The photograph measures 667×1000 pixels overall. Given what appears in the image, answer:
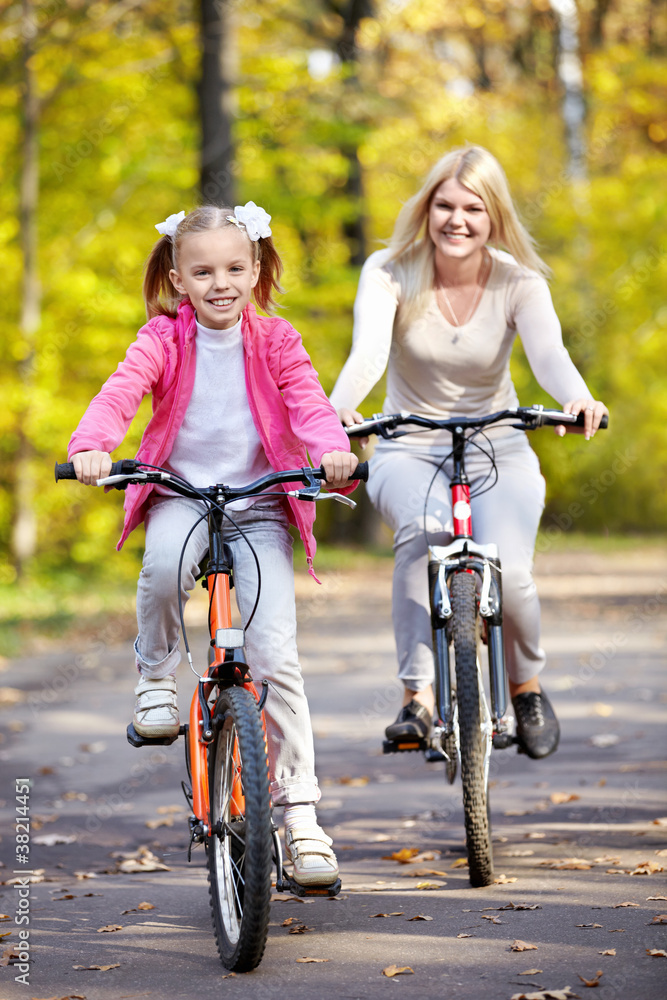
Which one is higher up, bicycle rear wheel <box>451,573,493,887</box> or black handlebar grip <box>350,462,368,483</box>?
black handlebar grip <box>350,462,368,483</box>

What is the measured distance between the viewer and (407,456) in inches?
195

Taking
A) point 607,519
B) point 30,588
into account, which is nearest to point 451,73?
point 607,519

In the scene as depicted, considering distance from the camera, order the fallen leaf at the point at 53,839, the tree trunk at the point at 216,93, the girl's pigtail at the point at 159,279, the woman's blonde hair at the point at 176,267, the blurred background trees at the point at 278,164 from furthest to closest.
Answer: the blurred background trees at the point at 278,164
the tree trunk at the point at 216,93
the fallen leaf at the point at 53,839
the girl's pigtail at the point at 159,279
the woman's blonde hair at the point at 176,267

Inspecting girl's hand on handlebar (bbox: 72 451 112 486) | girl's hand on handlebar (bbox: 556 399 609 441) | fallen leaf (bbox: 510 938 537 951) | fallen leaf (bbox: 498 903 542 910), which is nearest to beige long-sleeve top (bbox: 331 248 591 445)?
girl's hand on handlebar (bbox: 556 399 609 441)

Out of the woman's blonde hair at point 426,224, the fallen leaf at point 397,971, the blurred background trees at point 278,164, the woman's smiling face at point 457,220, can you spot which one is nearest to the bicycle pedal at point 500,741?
the fallen leaf at point 397,971

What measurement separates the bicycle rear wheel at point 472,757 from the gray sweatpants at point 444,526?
442 mm

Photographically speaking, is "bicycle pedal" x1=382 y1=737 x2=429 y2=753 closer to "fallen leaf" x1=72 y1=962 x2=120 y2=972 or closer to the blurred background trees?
"fallen leaf" x1=72 y1=962 x2=120 y2=972

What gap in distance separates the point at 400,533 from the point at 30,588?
41.7 feet

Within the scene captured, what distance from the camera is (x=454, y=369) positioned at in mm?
4996

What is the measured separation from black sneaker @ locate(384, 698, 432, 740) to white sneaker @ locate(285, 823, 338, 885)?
33.9 inches

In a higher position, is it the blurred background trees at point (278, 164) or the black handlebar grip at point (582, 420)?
the blurred background trees at point (278, 164)

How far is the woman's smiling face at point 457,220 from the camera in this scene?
4895 millimetres

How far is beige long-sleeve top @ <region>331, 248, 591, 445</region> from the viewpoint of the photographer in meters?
4.81

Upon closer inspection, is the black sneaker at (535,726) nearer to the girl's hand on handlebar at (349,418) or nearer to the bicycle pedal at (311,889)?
the girl's hand on handlebar at (349,418)
